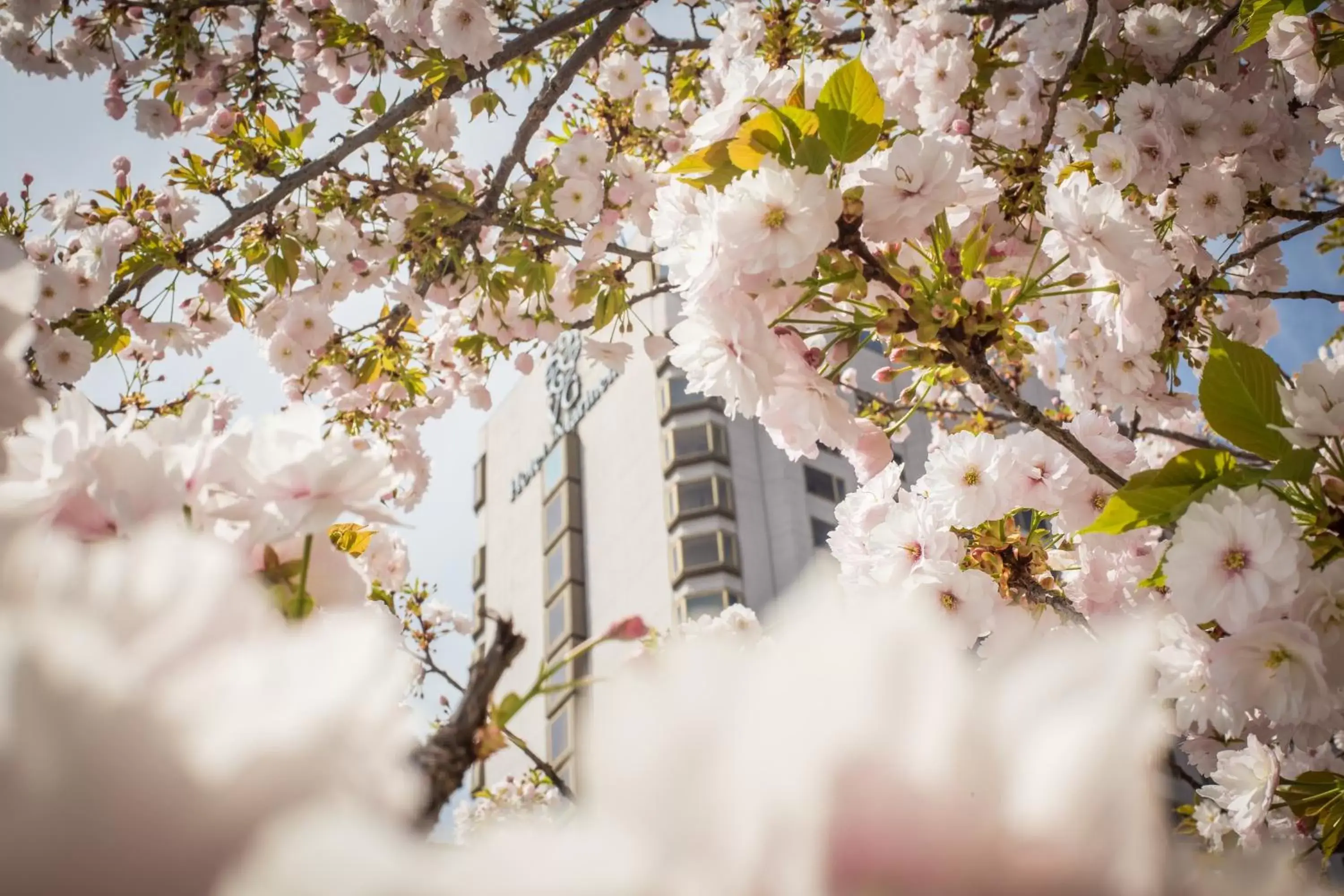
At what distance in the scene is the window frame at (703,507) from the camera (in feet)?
49.2

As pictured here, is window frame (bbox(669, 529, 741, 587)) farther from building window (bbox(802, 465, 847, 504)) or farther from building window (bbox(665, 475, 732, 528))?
building window (bbox(802, 465, 847, 504))

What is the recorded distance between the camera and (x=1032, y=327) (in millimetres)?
1252

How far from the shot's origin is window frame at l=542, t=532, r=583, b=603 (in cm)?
1716

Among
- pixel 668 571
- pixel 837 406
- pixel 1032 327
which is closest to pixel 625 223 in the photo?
pixel 1032 327

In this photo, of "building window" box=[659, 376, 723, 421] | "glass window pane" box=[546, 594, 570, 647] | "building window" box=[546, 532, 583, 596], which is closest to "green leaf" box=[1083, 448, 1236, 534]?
"building window" box=[659, 376, 723, 421]

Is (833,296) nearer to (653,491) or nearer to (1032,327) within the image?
(1032,327)

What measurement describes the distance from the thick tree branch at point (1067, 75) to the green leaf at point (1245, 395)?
2.45 ft

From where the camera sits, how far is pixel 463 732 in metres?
0.25

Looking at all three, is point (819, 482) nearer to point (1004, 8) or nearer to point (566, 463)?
point (566, 463)

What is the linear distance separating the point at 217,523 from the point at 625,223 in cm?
219

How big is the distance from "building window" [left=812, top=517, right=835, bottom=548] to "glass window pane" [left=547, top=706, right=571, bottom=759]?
5124 millimetres

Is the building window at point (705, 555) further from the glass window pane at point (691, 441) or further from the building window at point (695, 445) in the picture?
the glass window pane at point (691, 441)

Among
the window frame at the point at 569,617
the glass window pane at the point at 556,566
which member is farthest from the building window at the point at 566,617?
the glass window pane at the point at 556,566

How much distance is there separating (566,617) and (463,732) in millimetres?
16923
